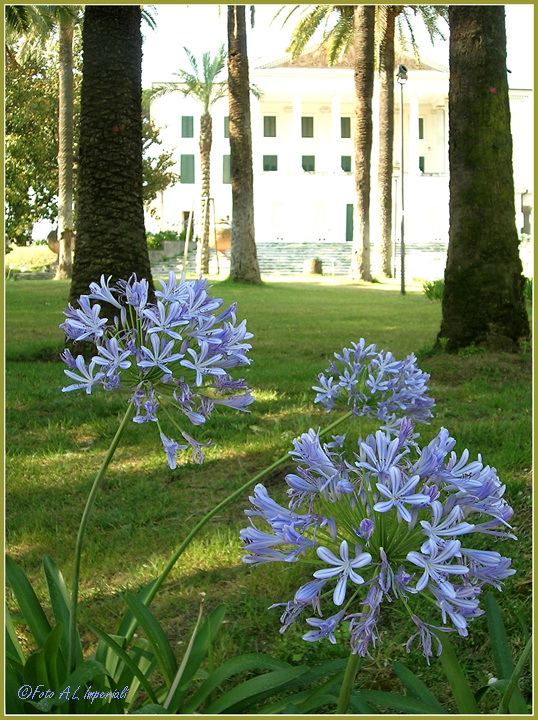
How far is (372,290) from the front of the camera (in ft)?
74.4

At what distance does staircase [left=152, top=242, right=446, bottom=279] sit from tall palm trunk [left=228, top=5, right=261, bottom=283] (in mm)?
7675

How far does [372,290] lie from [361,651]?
2160 centimetres

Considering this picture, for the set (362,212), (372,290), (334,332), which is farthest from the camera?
(362,212)

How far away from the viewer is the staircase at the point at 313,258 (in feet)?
110

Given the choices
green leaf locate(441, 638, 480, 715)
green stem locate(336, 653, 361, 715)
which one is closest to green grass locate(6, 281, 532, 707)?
green leaf locate(441, 638, 480, 715)

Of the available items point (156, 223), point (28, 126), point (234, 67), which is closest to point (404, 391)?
point (234, 67)

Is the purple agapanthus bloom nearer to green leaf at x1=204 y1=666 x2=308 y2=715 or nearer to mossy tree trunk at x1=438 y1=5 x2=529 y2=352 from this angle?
green leaf at x1=204 y1=666 x2=308 y2=715

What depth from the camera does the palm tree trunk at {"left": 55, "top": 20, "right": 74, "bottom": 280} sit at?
949 inches

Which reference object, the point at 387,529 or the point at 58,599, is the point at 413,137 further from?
the point at 387,529

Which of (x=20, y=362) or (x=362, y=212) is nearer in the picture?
(x=20, y=362)

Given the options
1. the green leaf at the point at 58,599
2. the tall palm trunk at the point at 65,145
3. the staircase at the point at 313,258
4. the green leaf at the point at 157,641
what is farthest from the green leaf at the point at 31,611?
the staircase at the point at 313,258

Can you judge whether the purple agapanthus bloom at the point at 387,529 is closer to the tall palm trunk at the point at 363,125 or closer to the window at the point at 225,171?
the tall palm trunk at the point at 363,125

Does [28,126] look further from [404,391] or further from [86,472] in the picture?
[404,391]

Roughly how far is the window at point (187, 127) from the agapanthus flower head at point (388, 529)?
193 feet
